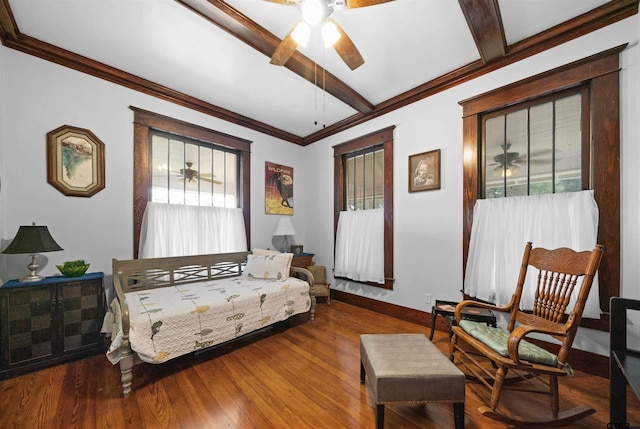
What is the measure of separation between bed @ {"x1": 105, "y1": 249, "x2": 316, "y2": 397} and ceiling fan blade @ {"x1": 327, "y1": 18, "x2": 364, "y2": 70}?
2272mm

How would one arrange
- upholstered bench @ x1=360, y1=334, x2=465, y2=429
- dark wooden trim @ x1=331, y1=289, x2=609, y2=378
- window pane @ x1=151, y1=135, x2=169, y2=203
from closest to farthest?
upholstered bench @ x1=360, y1=334, x2=465, y2=429
dark wooden trim @ x1=331, y1=289, x2=609, y2=378
window pane @ x1=151, y1=135, x2=169, y2=203

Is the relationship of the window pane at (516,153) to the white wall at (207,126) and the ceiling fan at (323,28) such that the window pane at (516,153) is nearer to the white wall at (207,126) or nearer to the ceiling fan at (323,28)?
the white wall at (207,126)

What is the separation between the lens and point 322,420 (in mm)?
1507

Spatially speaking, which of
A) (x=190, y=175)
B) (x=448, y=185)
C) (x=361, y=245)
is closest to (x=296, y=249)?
(x=361, y=245)

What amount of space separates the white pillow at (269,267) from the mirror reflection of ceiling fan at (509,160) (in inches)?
101

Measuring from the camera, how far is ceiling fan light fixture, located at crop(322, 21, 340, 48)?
5.22 feet

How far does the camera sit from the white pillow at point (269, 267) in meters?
3.10

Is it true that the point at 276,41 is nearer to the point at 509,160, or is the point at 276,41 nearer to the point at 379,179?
the point at 379,179

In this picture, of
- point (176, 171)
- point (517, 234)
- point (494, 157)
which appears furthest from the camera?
point (176, 171)

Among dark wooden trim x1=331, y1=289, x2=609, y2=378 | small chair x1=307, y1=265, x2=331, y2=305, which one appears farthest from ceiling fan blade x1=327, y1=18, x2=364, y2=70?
small chair x1=307, y1=265, x2=331, y2=305

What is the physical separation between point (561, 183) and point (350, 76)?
7.48ft

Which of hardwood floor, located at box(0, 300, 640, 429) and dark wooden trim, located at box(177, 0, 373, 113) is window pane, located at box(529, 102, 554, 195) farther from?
dark wooden trim, located at box(177, 0, 373, 113)

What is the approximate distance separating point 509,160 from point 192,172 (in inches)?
149

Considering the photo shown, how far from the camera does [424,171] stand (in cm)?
297
